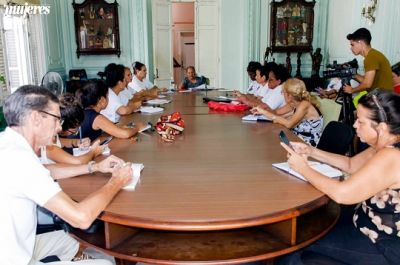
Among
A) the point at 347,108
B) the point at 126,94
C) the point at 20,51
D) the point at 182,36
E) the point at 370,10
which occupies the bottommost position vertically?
the point at 347,108

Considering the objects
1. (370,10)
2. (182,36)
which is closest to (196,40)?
(182,36)

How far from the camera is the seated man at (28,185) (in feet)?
4.15

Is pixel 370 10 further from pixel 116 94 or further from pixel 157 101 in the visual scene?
pixel 116 94

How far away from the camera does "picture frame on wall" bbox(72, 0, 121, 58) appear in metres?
6.40

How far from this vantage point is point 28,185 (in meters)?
1.26

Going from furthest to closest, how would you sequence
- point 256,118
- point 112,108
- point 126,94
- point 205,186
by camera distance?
point 126,94 → point 112,108 → point 256,118 → point 205,186

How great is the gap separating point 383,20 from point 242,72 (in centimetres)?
274

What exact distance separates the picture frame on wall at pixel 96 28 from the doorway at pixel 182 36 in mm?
3127

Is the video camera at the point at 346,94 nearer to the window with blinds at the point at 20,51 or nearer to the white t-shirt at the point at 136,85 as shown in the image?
the white t-shirt at the point at 136,85

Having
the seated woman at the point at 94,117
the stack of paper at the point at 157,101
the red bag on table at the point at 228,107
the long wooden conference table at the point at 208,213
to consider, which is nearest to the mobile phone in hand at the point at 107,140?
the seated woman at the point at 94,117

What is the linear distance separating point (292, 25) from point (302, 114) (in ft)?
12.4

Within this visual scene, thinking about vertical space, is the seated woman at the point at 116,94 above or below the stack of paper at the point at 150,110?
above

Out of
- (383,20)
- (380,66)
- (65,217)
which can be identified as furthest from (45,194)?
(383,20)

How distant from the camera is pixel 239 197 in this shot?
155 centimetres
